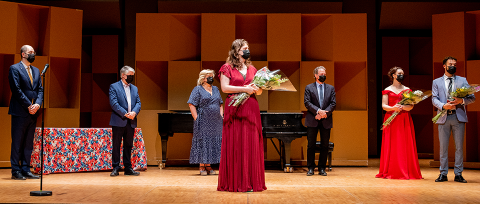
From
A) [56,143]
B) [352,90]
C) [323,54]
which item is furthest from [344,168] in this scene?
[56,143]

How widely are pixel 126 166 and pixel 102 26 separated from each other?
4.19 meters

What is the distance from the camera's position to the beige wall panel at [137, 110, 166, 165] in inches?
311

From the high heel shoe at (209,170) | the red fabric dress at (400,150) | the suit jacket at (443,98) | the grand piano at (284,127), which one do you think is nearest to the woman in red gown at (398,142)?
the red fabric dress at (400,150)

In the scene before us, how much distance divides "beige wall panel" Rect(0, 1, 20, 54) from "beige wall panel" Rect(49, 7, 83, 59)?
0.56 m

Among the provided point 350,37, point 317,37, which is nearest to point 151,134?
point 317,37

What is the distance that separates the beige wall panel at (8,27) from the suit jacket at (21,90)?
6.37 feet

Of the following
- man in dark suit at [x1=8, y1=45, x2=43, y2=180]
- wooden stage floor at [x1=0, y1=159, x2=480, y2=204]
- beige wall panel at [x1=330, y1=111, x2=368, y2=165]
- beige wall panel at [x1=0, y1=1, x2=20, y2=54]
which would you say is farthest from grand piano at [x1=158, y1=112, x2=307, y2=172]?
beige wall panel at [x1=0, y1=1, x2=20, y2=54]

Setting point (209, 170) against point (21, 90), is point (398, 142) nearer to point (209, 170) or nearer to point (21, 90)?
point (209, 170)

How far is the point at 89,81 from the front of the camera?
959 cm

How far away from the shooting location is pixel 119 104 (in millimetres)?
5965

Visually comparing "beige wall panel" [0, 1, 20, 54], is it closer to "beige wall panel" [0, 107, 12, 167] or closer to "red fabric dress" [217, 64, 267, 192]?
"beige wall panel" [0, 107, 12, 167]

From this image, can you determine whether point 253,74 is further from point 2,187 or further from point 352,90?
point 352,90

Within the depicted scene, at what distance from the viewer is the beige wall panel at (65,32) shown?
7301 mm

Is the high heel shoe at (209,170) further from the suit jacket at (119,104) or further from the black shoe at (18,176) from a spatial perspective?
the black shoe at (18,176)
